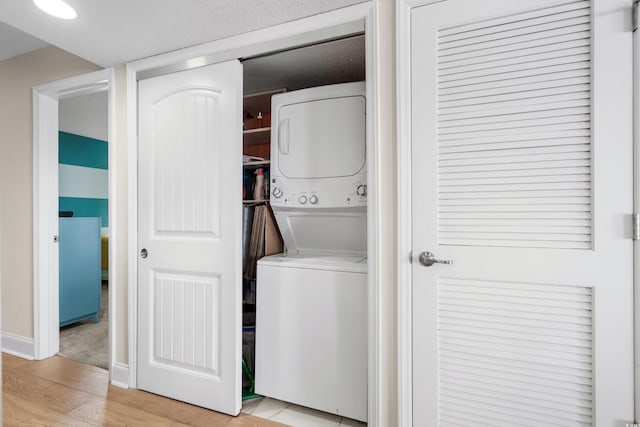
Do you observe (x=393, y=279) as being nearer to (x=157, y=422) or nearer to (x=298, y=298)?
(x=298, y=298)

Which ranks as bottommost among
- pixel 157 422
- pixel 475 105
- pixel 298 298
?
pixel 157 422

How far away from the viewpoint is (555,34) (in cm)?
130

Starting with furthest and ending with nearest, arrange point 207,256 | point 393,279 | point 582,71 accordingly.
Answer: point 207,256 < point 393,279 < point 582,71

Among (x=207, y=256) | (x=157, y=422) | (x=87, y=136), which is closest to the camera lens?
(x=157, y=422)

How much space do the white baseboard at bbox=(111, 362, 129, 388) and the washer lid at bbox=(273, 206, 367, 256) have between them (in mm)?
1371

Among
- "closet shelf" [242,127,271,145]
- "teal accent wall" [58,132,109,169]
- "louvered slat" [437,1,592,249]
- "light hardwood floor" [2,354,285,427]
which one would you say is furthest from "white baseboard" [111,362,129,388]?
"teal accent wall" [58,132,109,169]

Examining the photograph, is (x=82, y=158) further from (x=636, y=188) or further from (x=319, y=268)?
(x=636, y=188)

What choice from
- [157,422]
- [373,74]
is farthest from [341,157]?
[157,422]

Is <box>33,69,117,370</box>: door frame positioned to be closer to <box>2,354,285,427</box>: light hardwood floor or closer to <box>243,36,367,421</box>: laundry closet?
<box>2,354,285,427</box>: light hardwood floor

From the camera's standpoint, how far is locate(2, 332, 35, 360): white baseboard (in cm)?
266

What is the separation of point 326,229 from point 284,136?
625 millimetres

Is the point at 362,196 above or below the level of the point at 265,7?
below

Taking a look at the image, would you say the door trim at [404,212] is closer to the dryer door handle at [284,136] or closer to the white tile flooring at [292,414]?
the white tile flooring at [292,414]

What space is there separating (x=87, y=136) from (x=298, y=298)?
4.79m
